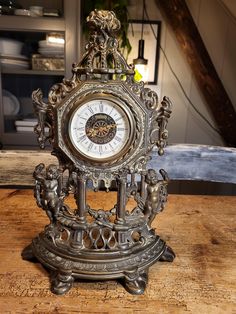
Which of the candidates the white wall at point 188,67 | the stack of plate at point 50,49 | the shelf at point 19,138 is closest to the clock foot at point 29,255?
the shelf at point 19,138

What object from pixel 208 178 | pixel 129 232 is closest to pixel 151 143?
pixel 129 232

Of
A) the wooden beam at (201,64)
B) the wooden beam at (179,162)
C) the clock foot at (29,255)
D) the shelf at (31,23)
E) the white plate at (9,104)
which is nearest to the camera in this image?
the clock foot at (29,255)

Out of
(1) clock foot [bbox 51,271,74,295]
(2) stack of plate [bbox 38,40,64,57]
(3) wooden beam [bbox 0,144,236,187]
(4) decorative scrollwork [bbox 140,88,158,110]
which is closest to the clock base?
(1) clock foot [bbox 51,271,74,295]

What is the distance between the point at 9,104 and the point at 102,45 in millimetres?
1201

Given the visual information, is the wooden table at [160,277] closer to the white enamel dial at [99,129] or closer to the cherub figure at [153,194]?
the cherub figure at [153,194]

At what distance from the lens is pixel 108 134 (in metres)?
0.65

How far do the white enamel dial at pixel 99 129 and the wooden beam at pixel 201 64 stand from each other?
1.43m

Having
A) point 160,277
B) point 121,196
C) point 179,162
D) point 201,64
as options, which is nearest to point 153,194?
point 121,196

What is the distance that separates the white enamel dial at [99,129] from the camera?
0.64 metres

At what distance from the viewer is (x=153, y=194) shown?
711 mm

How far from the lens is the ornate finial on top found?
0.64m

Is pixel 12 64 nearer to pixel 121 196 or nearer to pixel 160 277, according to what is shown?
pixel 121 196

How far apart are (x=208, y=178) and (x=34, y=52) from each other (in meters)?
1.12

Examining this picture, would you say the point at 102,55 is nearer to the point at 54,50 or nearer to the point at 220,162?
the point at 220,162
